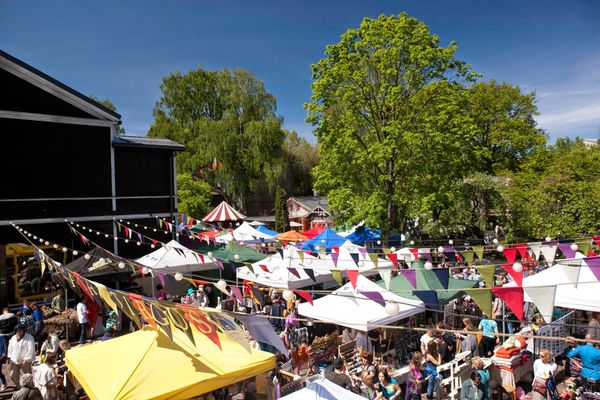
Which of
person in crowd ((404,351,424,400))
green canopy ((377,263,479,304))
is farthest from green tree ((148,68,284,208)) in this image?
person in crowd ((404,351,424,400))

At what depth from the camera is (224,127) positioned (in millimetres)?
40375

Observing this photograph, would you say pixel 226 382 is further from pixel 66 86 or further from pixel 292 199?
pixel 292 199

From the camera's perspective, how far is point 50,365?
780 centimetres

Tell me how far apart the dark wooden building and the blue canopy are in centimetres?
969

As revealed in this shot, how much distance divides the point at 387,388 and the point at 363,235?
14710 mm

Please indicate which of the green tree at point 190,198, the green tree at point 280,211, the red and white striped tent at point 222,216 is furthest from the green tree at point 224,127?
the red and white striped tent at point 222,216

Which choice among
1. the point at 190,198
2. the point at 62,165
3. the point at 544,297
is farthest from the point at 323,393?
the point at 190,198

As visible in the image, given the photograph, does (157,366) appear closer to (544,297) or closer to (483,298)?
(483,298)

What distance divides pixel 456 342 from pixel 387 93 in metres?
12.4

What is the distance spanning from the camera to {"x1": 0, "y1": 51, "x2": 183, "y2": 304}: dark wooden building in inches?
584

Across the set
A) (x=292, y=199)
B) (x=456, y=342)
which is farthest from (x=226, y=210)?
(x=456, y=342)

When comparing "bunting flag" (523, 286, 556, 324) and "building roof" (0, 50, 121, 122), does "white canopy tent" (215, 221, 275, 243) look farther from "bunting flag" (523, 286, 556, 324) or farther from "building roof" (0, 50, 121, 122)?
"bunting flag" (523, 286, 556, 324)

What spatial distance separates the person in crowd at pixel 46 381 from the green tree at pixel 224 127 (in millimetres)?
33240

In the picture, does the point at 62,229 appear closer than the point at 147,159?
Yes
